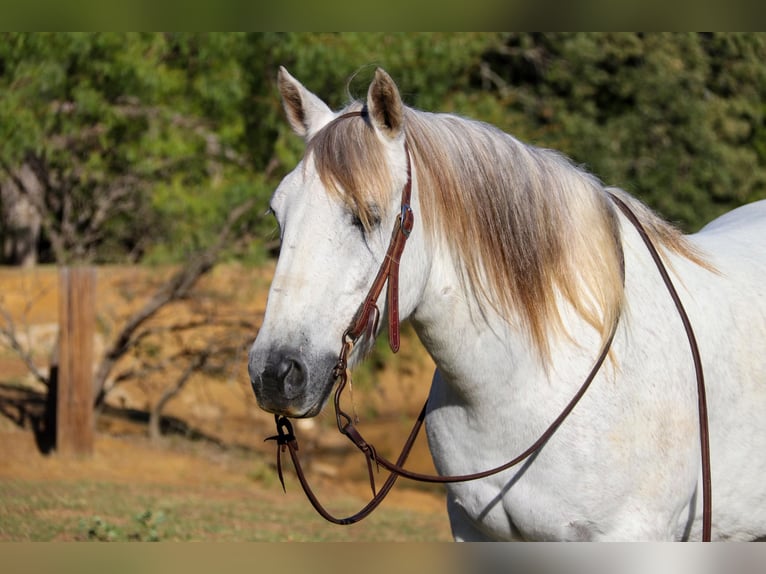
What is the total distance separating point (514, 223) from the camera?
2.58m

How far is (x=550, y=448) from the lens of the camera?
2.53 m

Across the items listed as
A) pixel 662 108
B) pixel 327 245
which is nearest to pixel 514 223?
pixel 327 245

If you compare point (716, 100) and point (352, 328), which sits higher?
point (716, 100)

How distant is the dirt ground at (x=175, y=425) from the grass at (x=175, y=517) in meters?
0.41

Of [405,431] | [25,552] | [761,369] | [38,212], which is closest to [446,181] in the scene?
[761,369]

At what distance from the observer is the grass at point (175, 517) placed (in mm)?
5480

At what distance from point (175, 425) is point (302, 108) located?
339 inches

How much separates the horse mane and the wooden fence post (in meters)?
7.01

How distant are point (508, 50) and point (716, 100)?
11.0 ft

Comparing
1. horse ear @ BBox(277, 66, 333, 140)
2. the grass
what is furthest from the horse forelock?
the grass

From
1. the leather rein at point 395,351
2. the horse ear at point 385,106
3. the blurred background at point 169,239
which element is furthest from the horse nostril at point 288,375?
the blurred background at point 169,239

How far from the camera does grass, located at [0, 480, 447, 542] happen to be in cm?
548
